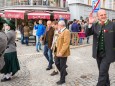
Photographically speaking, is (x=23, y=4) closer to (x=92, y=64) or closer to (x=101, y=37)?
(x=92, y=64)

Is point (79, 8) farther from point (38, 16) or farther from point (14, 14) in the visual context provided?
point (14, 14)

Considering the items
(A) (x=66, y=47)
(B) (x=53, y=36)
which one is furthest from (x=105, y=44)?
(B) (x=53, y=36)

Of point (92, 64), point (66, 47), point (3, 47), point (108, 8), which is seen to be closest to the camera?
point (3, 47)

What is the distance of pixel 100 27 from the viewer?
19.2 feet

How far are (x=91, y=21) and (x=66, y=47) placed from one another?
151cm

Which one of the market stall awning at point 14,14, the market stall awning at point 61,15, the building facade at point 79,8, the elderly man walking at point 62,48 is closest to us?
the elderly man walking at point 62,48

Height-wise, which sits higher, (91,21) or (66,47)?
(91,21)

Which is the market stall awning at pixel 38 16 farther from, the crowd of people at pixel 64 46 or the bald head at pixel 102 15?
the bald head at pixel 102 15

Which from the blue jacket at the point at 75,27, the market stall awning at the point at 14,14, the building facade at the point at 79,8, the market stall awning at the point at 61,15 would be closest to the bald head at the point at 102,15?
the blue jacket at the point at 75,27

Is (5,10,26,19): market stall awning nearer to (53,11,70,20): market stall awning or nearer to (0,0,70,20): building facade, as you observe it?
(0,0,70,20): building facade

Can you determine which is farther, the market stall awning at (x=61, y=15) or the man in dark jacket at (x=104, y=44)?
the market stall awning at (x=61, y=15)

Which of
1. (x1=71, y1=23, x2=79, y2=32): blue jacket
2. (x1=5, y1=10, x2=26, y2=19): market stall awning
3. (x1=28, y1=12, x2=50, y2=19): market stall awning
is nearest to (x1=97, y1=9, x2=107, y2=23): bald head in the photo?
(x1=71, y1=23, x2=79, y2=32): blue jacket

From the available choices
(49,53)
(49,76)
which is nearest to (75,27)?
(49,53)

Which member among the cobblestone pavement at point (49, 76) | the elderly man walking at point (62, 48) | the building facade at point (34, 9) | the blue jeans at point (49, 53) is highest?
the building facade at point (34, 9)
